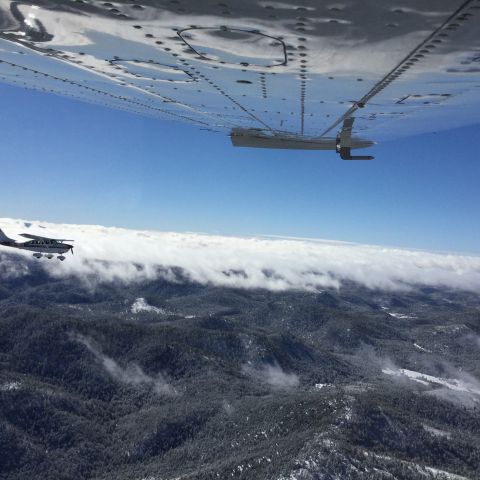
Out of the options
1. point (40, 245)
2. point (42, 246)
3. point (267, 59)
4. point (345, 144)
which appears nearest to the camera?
point (267, 59)

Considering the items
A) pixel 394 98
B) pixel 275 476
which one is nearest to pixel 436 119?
pixel 394 98

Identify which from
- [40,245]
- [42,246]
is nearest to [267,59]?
[42,246]

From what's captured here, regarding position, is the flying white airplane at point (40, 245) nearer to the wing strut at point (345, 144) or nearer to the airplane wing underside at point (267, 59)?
the airplane wing underside at point (267, 59)

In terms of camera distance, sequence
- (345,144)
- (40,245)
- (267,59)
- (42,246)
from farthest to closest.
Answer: (40,245) → (42,246) → (345,144) → (267,59)

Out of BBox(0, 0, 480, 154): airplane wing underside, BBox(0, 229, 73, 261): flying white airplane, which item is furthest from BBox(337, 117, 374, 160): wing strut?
BBox(0, 229, 73, 261): flying white airplane

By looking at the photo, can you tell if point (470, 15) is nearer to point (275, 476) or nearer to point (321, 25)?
point (321, 25)

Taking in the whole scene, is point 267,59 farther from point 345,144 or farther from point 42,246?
point 42,246

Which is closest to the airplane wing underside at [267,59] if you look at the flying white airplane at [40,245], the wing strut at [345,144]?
the wing strut at [345,144]

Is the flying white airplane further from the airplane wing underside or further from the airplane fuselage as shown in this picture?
the airplane wing underside
